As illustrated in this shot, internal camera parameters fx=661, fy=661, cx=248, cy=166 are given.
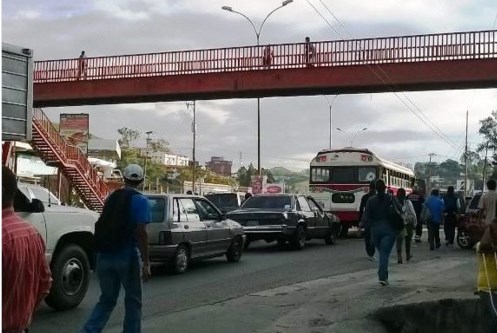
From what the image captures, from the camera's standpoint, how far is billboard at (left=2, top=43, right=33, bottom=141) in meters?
7.55

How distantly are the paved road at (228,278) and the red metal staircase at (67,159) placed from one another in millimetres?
13804

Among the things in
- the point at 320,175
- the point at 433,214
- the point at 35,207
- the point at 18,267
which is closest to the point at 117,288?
the point at 35,207

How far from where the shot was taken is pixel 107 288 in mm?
6270

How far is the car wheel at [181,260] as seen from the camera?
1238 cm

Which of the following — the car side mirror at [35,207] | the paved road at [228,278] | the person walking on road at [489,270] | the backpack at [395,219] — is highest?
the car side mirror at [35,207]

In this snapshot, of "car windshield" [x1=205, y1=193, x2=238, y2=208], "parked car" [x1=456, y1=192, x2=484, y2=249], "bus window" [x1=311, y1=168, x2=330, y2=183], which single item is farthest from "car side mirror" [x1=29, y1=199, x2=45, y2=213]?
"bus window" [x1=311, y1=168, x2=330, y2=183]

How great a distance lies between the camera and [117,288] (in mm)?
6297

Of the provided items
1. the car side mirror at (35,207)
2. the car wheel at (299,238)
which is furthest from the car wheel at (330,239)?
the car side mirror at (35,207)

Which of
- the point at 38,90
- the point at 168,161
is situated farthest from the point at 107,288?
the point at 168,161

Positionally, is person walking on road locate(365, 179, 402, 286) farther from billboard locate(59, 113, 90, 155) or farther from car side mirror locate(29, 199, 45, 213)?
billboard locate(59, 113, 90, 155)

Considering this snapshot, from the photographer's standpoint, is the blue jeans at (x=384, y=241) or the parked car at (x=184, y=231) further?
the parked car at (x=184, y=231)

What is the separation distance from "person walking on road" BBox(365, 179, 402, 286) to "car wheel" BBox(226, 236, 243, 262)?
4.56 metres

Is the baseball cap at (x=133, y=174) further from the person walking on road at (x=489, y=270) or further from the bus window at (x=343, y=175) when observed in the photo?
the bus window at (x=343, y=175)

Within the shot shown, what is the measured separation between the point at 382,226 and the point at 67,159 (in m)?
22.3
